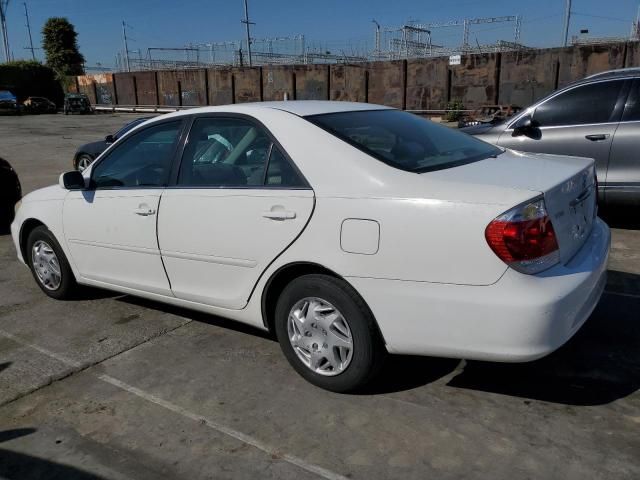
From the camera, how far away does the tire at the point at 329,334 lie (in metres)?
2.92

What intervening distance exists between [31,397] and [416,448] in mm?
2217

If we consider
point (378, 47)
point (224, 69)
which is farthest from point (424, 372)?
point (378, 47)

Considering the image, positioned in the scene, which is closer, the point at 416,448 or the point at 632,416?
the point at 416,448

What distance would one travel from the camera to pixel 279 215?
10.2 feet

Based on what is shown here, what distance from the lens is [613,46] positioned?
2133 centimetres

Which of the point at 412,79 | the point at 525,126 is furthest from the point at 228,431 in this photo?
the point at 412,79

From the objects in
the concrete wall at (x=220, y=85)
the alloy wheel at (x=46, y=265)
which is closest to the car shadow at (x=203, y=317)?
the alloy wheel at (x=46, y=265)

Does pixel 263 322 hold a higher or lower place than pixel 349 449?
higher

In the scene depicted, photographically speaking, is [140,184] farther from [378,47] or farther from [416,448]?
[378,47]

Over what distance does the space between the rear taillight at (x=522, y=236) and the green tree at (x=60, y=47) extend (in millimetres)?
63525

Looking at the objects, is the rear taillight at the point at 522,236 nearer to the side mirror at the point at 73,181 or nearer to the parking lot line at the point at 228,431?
the parking lot line at the point at 228,431

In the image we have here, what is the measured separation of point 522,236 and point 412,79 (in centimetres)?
2619

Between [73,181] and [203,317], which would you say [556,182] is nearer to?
[203,317]

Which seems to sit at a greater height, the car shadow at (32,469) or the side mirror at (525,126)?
the side mirror at (525,126)
